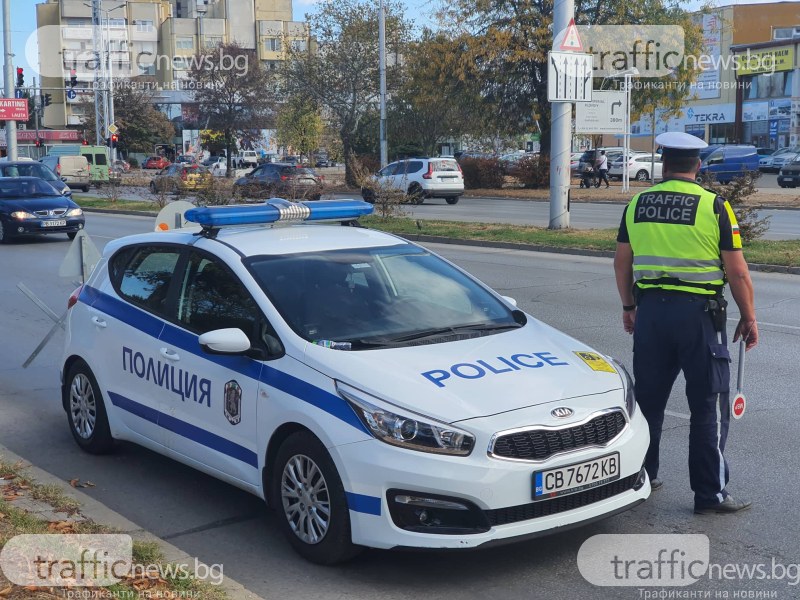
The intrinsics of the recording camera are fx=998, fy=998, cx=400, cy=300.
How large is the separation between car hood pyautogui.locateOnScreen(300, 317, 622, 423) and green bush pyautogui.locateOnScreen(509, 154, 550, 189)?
38.8 m

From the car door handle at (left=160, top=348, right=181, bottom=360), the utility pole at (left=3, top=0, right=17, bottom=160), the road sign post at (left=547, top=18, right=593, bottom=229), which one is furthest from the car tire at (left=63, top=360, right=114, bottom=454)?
the utility pole at (left=3, top=0, right=17, bottom=160)

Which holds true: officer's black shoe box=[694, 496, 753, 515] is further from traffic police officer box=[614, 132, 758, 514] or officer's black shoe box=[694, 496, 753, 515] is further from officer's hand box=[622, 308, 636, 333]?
officer's hand box=[622, 308, 636, 333]

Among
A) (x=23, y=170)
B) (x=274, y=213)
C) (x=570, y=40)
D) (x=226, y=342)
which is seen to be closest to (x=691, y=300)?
(x=226, y=342)

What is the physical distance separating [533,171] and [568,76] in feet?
75.7

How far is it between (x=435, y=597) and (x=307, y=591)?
A: 1.86 feet

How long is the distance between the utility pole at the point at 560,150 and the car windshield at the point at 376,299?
15.6 meters

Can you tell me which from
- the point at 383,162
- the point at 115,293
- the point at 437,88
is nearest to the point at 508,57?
the point at 437,88

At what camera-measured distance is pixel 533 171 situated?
43562 millimetres

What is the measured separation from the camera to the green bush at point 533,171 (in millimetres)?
43281

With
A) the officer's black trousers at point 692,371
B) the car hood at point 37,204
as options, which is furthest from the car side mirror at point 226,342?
the car hood at point 37,204

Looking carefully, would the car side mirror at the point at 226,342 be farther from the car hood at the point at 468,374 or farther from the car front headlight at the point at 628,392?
the car front headlight at the point at 628,392

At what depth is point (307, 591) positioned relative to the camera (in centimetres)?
439

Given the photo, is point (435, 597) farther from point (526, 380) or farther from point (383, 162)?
point (383, 162)

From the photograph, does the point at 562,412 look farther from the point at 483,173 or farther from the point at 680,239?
the point at 483,173
